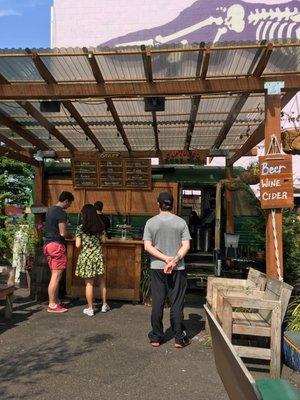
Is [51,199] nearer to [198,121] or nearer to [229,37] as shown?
[198,121]

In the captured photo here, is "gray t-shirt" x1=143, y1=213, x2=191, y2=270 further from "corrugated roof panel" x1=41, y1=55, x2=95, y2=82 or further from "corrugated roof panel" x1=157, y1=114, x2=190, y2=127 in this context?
"corrugated roof panel" x1=157, y1=114, x2=190, y2=127

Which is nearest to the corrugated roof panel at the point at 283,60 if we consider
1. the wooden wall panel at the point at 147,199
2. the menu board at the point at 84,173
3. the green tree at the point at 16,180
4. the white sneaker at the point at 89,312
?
the white sneaker at the point at 89,312

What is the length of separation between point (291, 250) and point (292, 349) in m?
3.41

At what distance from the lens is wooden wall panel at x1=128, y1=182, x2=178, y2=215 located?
10.4 metres

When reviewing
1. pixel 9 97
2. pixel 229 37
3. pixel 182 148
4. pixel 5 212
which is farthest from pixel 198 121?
pixel 229 37

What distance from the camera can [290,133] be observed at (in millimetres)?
5812

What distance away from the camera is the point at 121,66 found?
582 centimetres

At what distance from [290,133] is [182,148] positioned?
17.9 feet

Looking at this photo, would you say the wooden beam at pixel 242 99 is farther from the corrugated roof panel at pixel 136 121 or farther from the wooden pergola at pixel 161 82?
the corrugated roof panel at pixel 136 121

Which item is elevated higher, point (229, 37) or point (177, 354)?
point (229, 37)

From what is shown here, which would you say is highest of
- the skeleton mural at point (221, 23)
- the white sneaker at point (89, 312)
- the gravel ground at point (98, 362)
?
the skeleton mural at point (221, 23)

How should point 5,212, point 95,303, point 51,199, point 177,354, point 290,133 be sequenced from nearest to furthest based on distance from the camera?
1. point 177,354
2. point 290,133
3. point 95,303
4. point 51,199
5. point 5,212

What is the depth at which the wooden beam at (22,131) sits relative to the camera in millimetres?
8352

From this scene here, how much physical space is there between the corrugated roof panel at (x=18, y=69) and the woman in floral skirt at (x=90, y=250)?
2.09m
